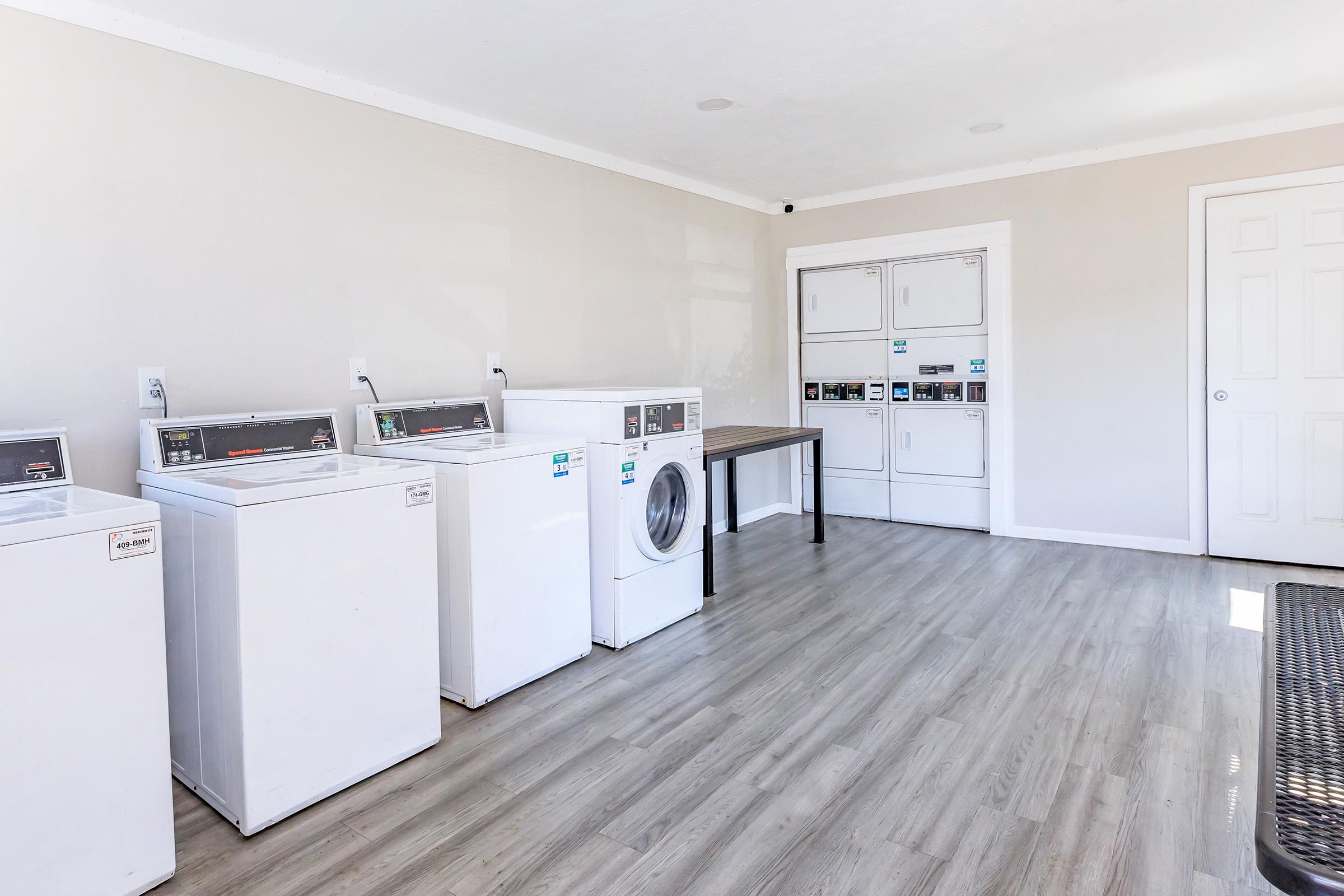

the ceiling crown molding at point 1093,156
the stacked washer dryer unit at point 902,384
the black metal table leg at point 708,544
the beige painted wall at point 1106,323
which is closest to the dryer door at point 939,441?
the stacked washer dryer unit at point 902,384

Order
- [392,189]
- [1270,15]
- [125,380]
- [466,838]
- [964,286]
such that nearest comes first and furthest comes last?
[466,838] → [125,380] → [1270,15] → [392,189] → [964,286]

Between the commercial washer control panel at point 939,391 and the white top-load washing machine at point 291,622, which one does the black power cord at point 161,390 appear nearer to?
the white top-load washing machine at point 291,622

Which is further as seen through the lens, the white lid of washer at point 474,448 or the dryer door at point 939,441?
the dryer door at point 939,441

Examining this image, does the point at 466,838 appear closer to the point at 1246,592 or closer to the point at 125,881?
the point at 125,881

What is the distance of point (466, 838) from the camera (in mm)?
1993

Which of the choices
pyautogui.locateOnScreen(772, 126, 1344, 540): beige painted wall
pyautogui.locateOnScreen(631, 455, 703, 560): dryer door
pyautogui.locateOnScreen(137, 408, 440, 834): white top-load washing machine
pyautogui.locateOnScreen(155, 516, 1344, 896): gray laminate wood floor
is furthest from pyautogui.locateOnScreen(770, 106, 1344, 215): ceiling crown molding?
pyautogui.locateOnScreen(137, 408, 440, 834): white top-load washing machine

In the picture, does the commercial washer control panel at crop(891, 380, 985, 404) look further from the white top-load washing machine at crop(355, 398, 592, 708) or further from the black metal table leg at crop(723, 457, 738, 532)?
the white top-load washing machine at crop(355, 398, 592, 708)

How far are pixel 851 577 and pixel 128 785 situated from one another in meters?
3.40

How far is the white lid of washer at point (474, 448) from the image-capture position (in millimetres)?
2730

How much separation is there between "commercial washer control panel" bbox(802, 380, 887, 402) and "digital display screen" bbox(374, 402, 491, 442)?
3.15m

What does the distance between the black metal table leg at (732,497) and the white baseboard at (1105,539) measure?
179 centimetres

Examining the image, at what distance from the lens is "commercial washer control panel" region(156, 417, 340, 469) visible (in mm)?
2508

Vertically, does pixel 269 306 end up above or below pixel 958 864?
above

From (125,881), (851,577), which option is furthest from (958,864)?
(851,577)
